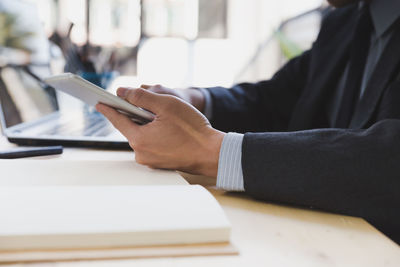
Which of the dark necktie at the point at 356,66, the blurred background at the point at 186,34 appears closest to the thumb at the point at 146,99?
the dark necktie at the point at 356,66

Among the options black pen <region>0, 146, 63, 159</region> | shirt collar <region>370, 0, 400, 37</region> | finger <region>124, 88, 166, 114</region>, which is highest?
shirt collar <region>370, 0, 400, 37</region>

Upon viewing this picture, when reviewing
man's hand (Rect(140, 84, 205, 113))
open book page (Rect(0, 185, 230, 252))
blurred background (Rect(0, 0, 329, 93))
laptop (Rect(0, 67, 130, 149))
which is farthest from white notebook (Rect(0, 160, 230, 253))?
blurred background (Rect(0, 0, 329, 93))

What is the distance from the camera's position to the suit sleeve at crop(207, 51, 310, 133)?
0.99m

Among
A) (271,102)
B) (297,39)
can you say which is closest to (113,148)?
(271,102)

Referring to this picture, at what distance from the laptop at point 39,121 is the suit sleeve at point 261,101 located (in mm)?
290

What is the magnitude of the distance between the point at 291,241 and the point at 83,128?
64 centimetres

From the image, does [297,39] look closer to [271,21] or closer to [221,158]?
[271,21]

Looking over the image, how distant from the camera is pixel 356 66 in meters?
0.87

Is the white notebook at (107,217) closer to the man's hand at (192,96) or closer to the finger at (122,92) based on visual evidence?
the finger at (122,92)

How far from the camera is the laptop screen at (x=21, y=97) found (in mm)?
777

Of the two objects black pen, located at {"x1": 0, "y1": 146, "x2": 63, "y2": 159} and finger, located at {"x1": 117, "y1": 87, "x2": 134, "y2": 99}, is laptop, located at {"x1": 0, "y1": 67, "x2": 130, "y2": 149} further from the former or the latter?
finger, located at {"x1": 117, "y1": 87, "x2": 134, "y2": 99}

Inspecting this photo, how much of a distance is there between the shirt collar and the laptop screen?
819mm

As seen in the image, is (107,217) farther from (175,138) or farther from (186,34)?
(186,34)

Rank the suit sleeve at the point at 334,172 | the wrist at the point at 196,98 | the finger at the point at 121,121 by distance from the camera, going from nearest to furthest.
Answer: the suit sleeve at the point at 334,172
the finger at the point at 121,121
the wrist at the point at 196,98
